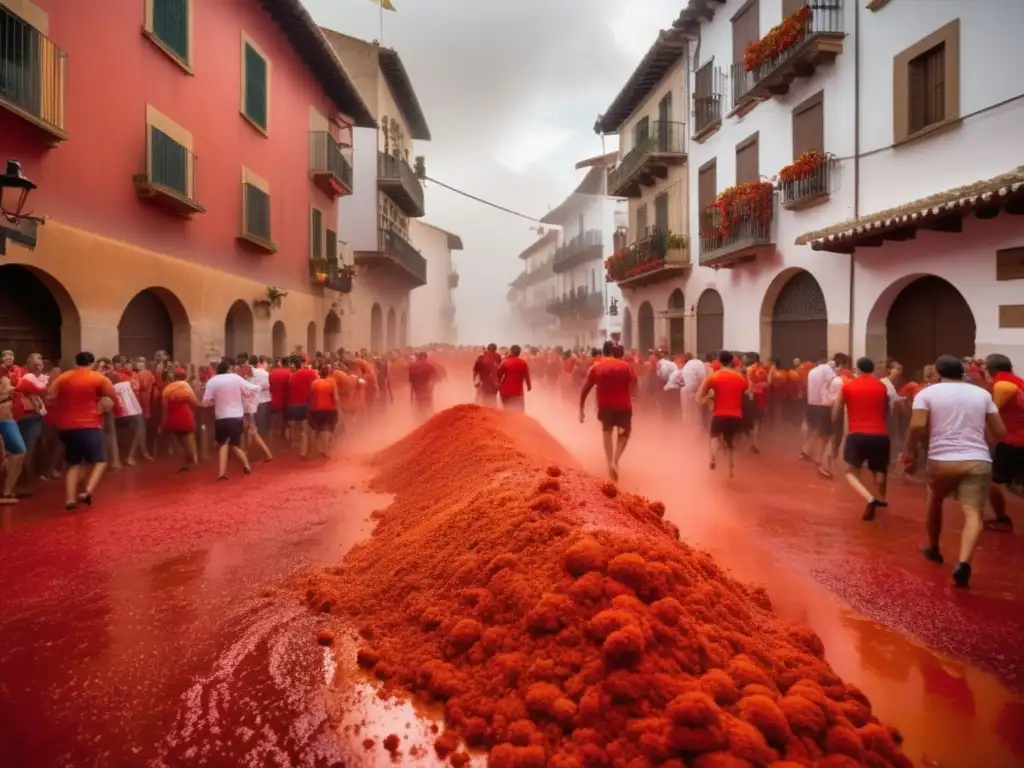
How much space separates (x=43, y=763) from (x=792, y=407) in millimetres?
13332

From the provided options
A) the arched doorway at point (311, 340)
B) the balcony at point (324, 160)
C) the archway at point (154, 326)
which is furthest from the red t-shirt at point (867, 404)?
the balcony at point (324, 160)

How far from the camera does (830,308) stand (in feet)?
46.3

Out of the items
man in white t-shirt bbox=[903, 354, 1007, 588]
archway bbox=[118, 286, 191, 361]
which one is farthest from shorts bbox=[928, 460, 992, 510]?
archway bbox=[118, 286, 191, 361]

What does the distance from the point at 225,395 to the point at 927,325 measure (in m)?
11.6

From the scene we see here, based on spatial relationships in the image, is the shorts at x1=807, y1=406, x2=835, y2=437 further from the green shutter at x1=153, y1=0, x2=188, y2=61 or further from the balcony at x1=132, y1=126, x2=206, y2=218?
the green shutter at x1=153, y1=0, x2=188, y2=61

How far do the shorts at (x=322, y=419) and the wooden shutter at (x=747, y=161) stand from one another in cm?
1151

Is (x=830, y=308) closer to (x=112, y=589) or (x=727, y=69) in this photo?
(x=727, y=69)

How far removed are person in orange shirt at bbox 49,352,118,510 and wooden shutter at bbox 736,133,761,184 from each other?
14554 mm

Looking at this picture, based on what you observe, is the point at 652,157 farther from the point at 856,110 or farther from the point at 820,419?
the point at 820,419

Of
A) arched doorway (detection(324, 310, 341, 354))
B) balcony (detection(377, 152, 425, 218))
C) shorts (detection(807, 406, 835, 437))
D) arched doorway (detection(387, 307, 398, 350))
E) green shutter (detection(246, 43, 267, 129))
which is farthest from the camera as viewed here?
arched doorway (detection(387, 307, 398, 350))

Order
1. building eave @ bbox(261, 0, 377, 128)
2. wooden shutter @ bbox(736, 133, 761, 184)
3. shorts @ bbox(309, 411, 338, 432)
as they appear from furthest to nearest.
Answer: building eave @ bbox(261, 0, 377, 128)
wooden shutter @ bbox(736, 133, 761, 184)
shorts @ bbox(309, 411, 338, 432)

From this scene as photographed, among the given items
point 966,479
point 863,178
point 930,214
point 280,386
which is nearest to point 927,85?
point 863,178

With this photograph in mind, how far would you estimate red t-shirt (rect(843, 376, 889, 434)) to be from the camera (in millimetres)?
7578

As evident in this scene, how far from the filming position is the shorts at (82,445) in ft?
26.2
